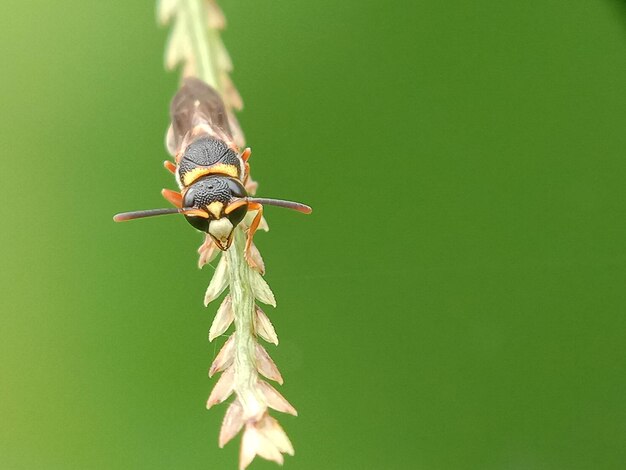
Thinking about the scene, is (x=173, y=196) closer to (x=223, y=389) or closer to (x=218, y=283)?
(x=218, y=283)

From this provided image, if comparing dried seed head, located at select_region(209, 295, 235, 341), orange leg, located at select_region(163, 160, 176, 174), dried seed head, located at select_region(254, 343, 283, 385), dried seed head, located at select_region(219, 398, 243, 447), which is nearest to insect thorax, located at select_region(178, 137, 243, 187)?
orange leg, located at select_region(163, 160, 176, 174)

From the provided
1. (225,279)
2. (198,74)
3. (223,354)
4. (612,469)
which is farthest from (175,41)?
(612,469)

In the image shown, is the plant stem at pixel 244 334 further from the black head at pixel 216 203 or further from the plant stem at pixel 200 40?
the plant stem at pixel 200 40

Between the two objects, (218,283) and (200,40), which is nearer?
(218,283)

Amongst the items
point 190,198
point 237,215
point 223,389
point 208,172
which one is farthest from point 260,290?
point 208,172

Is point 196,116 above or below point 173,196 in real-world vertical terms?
above

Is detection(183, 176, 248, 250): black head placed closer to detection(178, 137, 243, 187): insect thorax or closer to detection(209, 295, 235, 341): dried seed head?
detection(178, 137, 243, 187): insect thorax

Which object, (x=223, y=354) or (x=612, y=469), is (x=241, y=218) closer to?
(x=223, y=354)
